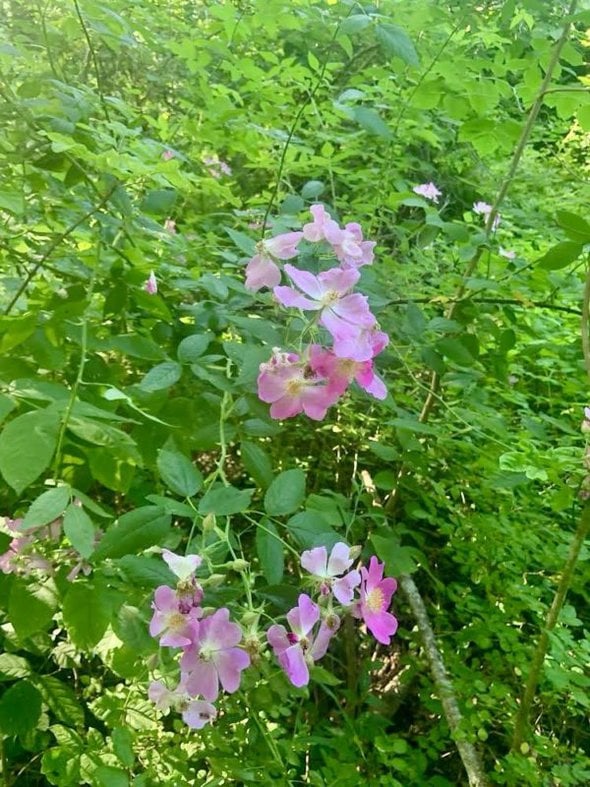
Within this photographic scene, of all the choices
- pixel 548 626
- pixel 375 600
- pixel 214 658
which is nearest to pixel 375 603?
pixel 375 600

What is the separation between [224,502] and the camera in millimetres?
635

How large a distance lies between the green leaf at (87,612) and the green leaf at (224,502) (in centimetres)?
16

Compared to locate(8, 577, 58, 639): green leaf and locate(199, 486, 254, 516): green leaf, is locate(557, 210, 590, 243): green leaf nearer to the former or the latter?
locate(199, 486, 254, 516): green leaf

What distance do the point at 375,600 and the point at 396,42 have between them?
70 centimetres

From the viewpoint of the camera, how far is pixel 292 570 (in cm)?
145

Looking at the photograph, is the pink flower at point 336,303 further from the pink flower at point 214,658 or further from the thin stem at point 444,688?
the thin stem at point 444,688

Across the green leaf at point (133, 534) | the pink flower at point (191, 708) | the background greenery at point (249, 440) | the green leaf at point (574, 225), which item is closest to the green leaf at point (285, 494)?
the background greenery at point (249, 440)

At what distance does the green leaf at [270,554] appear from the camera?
26.7 inches

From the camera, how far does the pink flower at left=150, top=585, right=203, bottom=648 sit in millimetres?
587

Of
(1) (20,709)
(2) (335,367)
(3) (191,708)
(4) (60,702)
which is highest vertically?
(2) (335,367)

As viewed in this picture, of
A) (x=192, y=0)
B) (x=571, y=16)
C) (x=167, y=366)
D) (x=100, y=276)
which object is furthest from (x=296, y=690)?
(x=192, y=0)

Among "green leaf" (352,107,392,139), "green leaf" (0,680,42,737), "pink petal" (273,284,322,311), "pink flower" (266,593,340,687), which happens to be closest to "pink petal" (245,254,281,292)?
"pink petal" (273,284,322,311)

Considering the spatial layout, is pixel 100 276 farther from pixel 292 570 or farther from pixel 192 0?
pixel 192 0

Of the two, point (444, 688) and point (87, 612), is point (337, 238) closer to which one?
point (87, 612)
